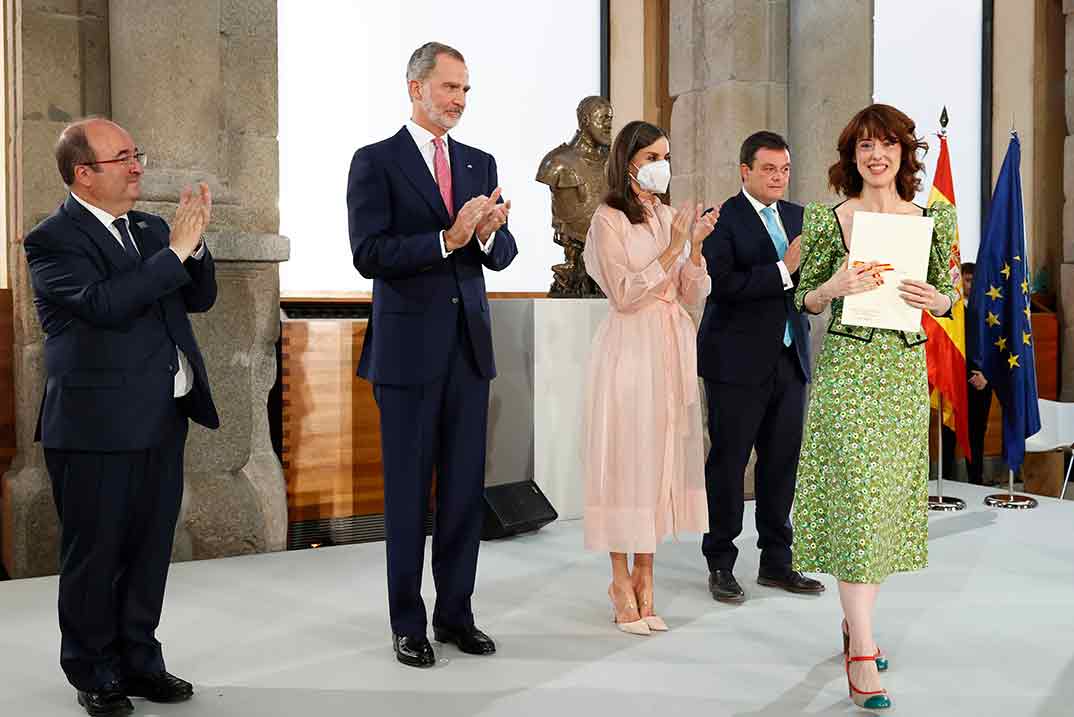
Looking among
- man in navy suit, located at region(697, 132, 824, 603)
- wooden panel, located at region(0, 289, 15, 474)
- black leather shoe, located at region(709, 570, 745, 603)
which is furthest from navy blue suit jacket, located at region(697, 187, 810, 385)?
wooden panel, located at region(0, 289, 15, 474)

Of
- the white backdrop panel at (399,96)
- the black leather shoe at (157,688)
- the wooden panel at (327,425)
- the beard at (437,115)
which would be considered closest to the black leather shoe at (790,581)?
the wooden panel at (327,425)

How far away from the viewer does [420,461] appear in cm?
359

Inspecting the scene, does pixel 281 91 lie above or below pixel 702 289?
above

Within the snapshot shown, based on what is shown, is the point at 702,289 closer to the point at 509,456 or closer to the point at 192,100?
the point at 509,456

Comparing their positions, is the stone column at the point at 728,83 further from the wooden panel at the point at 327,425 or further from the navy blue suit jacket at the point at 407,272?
the navy blue suit jacket at the point at 407,272

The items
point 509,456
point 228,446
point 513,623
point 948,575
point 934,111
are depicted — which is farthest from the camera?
point 934,111

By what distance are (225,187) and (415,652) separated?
2.52 m

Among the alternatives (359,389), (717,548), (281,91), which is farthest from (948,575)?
(281,91)

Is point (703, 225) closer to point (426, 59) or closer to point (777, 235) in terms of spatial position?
point (777, 235)

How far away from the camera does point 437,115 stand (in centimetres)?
358

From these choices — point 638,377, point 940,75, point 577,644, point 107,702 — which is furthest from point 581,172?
point 940,75

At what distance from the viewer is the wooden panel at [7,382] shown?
525 cm

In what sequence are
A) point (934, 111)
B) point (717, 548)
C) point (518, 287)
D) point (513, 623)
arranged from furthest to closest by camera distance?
point (934, 111) → point (518, 287) → point (717, 548) → point (513, 623)

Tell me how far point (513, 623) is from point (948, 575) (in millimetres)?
1837
